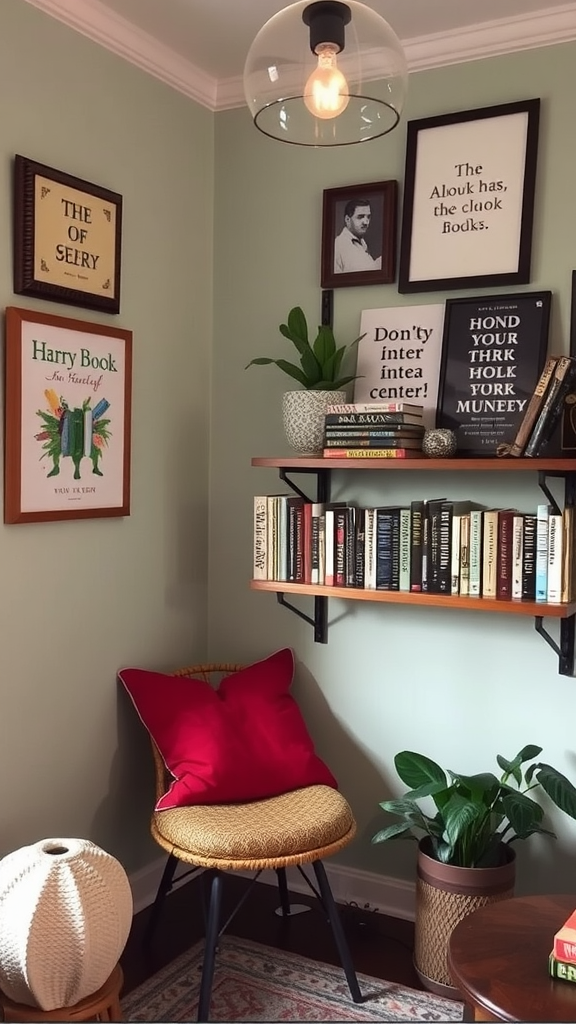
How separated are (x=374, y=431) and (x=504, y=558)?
1.45ft

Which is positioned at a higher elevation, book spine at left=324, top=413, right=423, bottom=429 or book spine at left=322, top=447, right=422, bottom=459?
book spine at left=324, top=413, right=423, bottom=429

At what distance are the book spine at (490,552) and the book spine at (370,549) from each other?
29 cm

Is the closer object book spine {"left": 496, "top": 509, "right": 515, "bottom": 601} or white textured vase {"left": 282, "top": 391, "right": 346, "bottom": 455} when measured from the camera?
book spine {"left": 496, "top": 509, "right": 515, "bottom": 601}

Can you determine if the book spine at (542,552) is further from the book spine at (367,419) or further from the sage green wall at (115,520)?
the sage green wall at (115,520)

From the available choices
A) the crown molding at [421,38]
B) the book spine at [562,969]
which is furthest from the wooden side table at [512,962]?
the crown molding at [421,38]

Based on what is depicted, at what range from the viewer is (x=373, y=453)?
2.29 m

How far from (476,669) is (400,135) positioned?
4.75ft

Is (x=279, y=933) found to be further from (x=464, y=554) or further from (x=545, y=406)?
(x=545, y=406)

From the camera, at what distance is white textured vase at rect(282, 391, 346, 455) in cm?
241

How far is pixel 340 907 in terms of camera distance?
8.45ft

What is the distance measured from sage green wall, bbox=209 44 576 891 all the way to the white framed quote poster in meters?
0.05

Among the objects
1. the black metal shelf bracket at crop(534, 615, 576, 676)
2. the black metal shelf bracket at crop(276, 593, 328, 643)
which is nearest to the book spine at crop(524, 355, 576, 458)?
the black metal shelf bracket at crop(534, 615, 576, 676)

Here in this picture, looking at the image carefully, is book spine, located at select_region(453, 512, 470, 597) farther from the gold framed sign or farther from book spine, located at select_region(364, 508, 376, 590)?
the gold framed sign

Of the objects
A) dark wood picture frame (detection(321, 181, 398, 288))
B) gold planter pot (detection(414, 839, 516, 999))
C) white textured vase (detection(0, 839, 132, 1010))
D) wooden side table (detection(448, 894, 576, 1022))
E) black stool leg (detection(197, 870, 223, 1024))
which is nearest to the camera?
wooden side table (detection(448, 894, 576, 1022))
